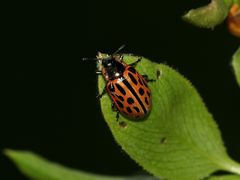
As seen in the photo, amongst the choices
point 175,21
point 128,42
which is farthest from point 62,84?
point 175,21

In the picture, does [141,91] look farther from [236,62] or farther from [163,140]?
[236,62]

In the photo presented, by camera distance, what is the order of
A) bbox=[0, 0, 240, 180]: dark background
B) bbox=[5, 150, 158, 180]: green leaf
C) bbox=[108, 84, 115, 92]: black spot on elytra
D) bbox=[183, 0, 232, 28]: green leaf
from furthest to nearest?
1. bbox=[0, 0, 240, 180]: dark background
2. bbox=[5, 150, 158, 180]: green leaf
3. bbox=[108, 84, 115, 92]: black spot on elytra
4. bbox=[183, 0, 232, 28]: green leaf

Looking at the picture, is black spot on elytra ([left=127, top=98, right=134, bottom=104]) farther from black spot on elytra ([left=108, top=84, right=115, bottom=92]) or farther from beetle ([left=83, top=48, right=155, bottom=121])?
black spot on elytra ([left=108, top=84, right=115, bottom=92])

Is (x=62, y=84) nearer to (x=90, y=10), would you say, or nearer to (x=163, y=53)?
(x=90, y=10)

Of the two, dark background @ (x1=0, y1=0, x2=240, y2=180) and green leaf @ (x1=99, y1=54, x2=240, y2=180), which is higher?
dark background @ (x1=0, y1=0, x2=240, y2=180)

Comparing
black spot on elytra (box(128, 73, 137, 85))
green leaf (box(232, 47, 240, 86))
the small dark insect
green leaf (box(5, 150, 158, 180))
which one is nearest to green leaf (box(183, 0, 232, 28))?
green leaf (box(232, 47, 240, 86))
